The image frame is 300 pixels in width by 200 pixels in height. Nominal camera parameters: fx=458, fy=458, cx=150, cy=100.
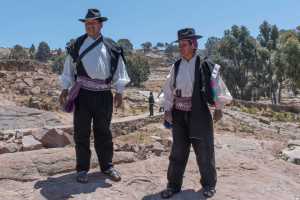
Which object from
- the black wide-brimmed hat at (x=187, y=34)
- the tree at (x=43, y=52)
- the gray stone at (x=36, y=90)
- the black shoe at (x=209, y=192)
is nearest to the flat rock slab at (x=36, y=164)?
the black shoe at (x=209, y=192)

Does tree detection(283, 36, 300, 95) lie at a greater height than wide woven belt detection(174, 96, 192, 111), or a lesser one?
greater

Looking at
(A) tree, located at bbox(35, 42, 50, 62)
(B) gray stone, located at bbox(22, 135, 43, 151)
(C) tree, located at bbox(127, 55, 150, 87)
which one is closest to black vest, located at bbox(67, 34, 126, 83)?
(B) gray stone, located at bbox(22, 135, 43, 151)

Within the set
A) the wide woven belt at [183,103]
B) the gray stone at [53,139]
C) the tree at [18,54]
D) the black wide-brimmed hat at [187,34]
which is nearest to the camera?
the black wide-brimmed hat at [187,34]

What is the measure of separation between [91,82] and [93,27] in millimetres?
564

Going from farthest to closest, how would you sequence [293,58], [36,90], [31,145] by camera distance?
[293,58]
[36,90]
[31,145]

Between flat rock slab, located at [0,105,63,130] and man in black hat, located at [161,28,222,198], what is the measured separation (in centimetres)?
940

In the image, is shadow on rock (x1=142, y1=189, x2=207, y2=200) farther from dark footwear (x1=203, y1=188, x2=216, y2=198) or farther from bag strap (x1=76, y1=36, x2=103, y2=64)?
bag strap (x1=76, y1=36, x2=103, y2=64)

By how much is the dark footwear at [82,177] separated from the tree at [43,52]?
7504cm

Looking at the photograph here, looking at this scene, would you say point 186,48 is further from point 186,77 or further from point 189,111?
point 189,111

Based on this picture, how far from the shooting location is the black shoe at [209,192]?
4605 millimetres

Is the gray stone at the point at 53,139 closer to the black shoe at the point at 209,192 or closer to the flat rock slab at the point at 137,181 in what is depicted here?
the flat rock slab at the point at 137,181

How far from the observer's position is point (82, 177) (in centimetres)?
486

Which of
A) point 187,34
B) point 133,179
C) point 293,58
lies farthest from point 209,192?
point 293,58

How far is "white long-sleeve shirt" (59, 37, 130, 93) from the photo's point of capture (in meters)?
4.66
